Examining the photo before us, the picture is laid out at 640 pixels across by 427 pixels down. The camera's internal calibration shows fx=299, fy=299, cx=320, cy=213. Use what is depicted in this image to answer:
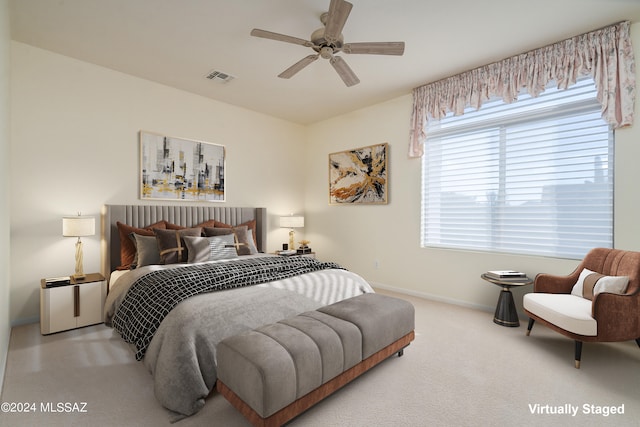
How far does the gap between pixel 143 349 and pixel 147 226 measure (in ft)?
6.73

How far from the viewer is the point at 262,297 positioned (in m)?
2.23

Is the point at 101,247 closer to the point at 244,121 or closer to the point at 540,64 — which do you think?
the point at 244,121

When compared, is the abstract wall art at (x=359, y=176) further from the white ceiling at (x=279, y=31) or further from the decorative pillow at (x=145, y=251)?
the decorative pillow at (x=145, y=251)

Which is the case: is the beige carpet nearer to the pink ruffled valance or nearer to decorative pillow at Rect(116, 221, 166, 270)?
decorative pillow at Rect(116, 221, 166, 270)

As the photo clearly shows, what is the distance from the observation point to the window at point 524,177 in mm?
2953

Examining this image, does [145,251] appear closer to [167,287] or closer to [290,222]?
[167,287]

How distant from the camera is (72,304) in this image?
2.90 meters

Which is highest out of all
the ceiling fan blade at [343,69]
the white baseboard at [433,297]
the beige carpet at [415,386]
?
the ceiling fan blade at [343,69]

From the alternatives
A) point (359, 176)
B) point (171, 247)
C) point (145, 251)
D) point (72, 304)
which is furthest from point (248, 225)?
point (72, 304)

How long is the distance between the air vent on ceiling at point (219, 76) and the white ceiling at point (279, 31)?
0.07 meters

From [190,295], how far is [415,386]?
1.68 meters

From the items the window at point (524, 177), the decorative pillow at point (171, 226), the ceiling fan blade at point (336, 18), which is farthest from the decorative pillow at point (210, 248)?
the window at point (524, 177)

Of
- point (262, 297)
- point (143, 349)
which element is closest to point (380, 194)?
point (262, 297)

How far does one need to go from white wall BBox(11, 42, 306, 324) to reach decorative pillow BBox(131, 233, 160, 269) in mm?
616
